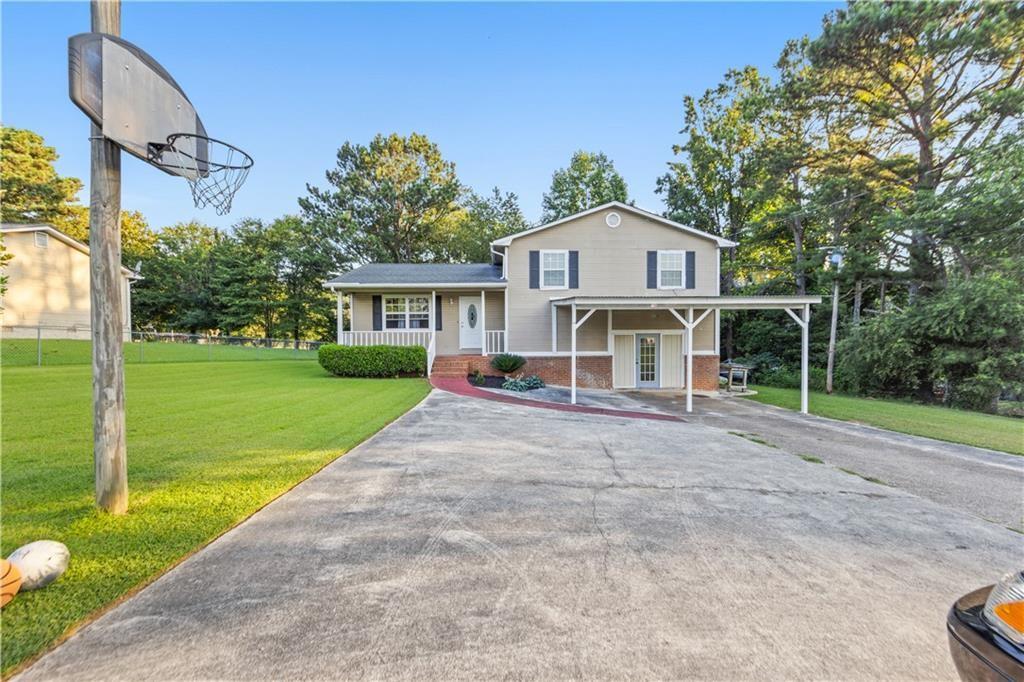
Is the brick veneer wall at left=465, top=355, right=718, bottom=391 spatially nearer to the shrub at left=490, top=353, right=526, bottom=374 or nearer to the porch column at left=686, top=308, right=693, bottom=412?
the shrub at left=490, top=353, right=526, bottom=374

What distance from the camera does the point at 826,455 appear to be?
643 centimetres

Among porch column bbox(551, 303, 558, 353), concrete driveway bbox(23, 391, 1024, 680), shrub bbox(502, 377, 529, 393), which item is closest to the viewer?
concrete driveway bbox(23, 391, 1024, 680)

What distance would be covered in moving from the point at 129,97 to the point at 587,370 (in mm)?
13054

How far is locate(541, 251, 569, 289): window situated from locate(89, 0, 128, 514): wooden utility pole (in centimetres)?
1220

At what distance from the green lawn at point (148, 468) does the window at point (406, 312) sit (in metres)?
5.41

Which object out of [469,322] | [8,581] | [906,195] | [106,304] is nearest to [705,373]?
[469,322]

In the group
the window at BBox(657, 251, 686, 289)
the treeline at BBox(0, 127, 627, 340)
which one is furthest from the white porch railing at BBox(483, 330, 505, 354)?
the treeline at BBox(0, 127, 627, 340)

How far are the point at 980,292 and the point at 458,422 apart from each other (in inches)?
649

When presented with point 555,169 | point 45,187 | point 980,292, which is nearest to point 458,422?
point 980,292

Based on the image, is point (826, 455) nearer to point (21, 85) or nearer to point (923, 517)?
point (923, 517)

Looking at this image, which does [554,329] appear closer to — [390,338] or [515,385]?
[515,385]

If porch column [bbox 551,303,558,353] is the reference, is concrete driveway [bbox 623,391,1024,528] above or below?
below

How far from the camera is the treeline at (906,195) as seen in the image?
1324 centimetres

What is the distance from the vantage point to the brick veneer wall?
14734 mm
